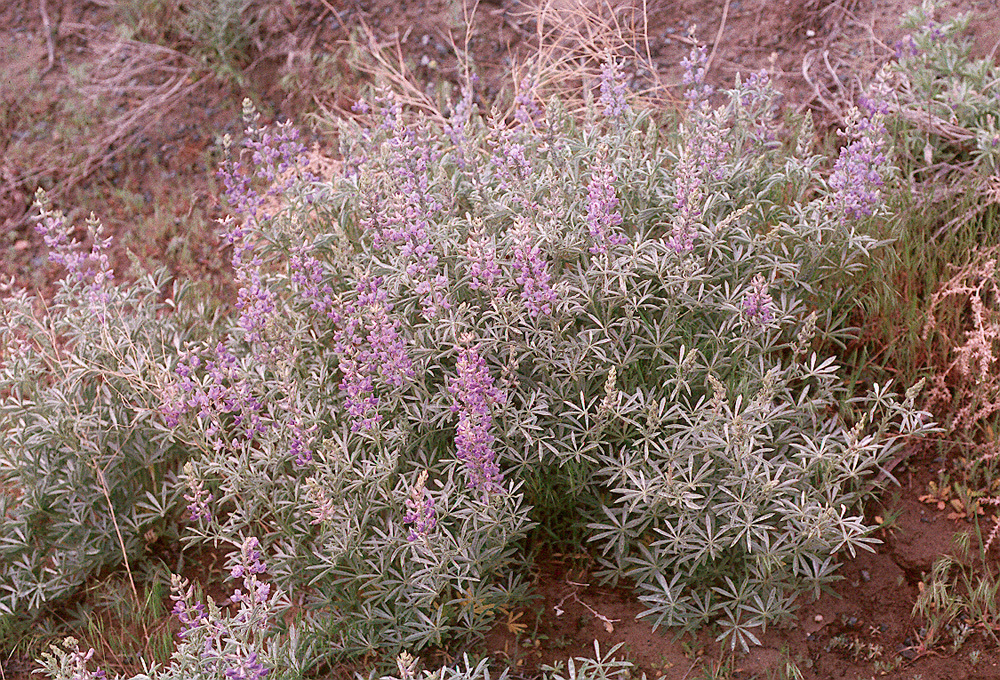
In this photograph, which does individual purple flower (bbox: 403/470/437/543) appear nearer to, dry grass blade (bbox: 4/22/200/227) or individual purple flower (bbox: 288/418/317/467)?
individual purple flower (bbox: 288/418/317/467)

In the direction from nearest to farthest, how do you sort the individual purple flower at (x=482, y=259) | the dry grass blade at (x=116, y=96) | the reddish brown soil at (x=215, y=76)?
1. the individual purple flower at (x=482, y=259)
2. the reddish brown soil at (x=215, y=76)
3. the dry grass blade at (x=116, y=96)

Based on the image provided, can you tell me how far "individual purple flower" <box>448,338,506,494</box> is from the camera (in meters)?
2.65

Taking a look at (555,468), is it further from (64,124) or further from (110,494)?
(64,124)

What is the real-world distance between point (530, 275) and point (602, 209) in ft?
1.04

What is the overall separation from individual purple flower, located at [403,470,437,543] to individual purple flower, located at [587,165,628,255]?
94cm

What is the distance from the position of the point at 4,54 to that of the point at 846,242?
610 centimetres

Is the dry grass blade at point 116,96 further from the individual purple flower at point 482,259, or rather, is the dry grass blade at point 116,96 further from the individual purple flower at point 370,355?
the individual purple flower at point 482,259

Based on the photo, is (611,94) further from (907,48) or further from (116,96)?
(116,96)

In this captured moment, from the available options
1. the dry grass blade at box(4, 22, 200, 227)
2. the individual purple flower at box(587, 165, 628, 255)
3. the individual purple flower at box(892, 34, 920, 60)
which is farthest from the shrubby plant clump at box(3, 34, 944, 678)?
the dry grass blade at box(4, 22, 200, 227)

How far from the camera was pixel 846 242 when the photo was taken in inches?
131

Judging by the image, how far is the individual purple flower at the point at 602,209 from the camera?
114 inches

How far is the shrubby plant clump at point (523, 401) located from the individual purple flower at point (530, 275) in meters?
0.01

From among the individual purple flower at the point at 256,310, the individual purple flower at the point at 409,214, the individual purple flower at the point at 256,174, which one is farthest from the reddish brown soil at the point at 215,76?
the individual purple flower at the point at 409,214

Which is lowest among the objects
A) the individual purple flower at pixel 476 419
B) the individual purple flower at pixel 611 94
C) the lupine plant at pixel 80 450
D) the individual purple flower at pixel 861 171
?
the lupine plant at pixel 80 450
